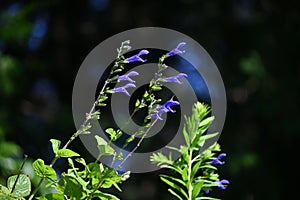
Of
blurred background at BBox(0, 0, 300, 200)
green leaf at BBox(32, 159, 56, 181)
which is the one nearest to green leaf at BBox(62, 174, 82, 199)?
green leaf at BBox(32, 159, 56, 181)

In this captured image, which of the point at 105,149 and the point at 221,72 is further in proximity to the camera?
the point at 221,72

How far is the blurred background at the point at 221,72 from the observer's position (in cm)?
319

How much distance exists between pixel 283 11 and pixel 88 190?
3.30 metres

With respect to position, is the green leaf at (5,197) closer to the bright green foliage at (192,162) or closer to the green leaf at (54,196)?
the green leaf at (54,196)

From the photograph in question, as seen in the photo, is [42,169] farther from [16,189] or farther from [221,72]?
[221,72]

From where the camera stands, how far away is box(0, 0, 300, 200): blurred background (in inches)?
126

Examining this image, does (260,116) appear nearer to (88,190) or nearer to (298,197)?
(298,197)

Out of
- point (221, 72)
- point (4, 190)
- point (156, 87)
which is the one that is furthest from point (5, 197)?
point (221, 72)

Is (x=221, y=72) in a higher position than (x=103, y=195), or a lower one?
higher

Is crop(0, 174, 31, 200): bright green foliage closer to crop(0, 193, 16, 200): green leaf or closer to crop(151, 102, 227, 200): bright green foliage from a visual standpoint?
crop(0, 193, 16, 200): green leaf

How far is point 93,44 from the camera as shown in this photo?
3.92m

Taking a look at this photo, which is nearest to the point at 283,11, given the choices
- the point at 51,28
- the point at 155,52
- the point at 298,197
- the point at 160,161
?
the point at 155,52

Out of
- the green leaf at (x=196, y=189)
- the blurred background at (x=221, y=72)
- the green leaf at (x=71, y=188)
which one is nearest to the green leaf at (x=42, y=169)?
the green leaf at (x=71, y=188)

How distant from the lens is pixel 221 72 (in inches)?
135
